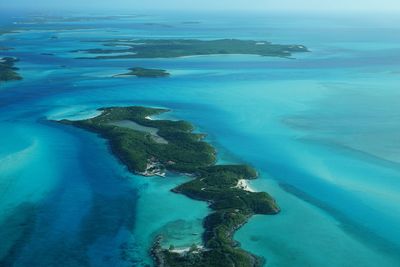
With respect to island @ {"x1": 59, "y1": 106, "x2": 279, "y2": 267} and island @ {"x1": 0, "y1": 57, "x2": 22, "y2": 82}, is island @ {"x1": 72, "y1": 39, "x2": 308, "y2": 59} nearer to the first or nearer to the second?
island @ {"x1": 0, "y1": 57, "x2": 22, "y2": 82}

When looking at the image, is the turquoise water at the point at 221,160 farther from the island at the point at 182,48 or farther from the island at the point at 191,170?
the island at the point at 182,48

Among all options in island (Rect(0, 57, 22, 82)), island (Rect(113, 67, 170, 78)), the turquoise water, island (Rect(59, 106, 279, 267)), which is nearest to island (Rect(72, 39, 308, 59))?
island (Rect(0, 57, 22, 82))

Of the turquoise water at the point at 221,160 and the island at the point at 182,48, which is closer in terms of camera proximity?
the turquoise water at the point at 221,160

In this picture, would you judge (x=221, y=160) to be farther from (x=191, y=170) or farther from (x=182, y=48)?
(x=182, y=48)

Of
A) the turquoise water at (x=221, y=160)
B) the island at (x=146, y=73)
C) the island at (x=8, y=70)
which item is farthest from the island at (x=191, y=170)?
the island at (x=8, y=70)

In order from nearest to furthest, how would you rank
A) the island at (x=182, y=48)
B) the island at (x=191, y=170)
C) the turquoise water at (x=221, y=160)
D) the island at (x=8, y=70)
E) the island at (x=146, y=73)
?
1. the island at (x=191, y=170)
2. the turquoise water at (x=221, y=160)
3. the island at (x=8, y=70)
4. the island at (x=146, y=73)
5. the island at (x=182, y=48)

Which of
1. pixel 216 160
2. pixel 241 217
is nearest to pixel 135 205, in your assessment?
pixel 241 217

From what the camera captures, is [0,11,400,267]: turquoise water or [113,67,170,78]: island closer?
[0,11,400,267]: turquoise water
